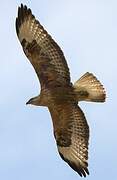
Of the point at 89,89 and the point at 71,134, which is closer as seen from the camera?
the point at 89,89

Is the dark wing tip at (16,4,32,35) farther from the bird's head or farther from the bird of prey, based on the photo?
the bird's head

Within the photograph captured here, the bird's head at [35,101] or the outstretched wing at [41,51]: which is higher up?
the outstretched wing at [41,51]

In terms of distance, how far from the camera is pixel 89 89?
13.4 meters

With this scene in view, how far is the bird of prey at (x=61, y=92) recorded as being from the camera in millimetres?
13211

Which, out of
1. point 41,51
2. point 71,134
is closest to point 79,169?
point 71,134

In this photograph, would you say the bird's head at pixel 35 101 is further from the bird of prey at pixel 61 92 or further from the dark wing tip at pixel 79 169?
the dark wing tip at pixel 79 169

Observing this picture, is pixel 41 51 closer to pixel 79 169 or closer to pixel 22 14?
pixel 22 14

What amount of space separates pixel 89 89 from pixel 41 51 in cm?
136

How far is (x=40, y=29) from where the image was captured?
13.8 m

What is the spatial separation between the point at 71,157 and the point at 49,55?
7.19ft

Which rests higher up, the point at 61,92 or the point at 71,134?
the point at 61,92

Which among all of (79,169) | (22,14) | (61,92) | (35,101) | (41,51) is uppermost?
(22,14)

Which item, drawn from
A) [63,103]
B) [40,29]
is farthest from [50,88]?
[40,29]

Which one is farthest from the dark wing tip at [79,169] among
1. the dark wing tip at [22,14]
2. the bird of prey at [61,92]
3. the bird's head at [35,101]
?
the dark wing tip at [22,14]
